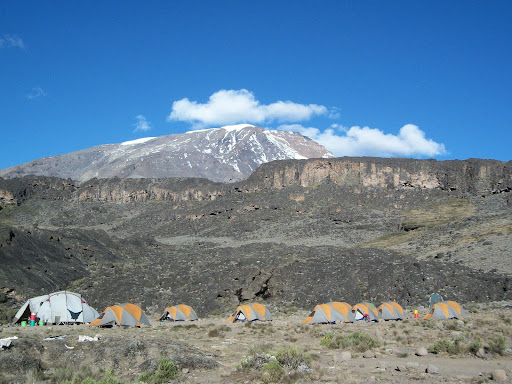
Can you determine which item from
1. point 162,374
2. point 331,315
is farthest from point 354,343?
point 331,315

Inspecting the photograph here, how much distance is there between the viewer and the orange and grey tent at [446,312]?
25.3 metres

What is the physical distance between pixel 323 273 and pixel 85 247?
2807 cm

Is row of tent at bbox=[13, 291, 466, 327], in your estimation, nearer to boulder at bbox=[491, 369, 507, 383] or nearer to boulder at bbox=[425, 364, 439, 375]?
boulder at bbox=[425, 364, 439, 375]

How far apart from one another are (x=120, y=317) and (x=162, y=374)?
13307 mm

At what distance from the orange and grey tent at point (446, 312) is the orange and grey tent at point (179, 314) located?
42.9ft

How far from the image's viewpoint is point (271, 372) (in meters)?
10.5

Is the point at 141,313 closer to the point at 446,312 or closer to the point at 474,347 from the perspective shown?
the point at 446,312

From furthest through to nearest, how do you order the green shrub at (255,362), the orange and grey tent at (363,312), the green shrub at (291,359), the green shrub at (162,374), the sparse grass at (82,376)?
the orange and grey tent at (363,312)
the green shrub at (255,362)
the green shrub at (291,359)
the green shrub at (162,374)
the sparse grass at (82,376)

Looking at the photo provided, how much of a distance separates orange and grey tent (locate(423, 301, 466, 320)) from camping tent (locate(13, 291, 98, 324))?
1814cm

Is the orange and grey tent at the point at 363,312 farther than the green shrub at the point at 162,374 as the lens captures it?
Yes

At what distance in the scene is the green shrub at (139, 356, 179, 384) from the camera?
10586mm

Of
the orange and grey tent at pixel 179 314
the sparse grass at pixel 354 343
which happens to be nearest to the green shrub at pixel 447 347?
the sparse grass at pixel 354 343

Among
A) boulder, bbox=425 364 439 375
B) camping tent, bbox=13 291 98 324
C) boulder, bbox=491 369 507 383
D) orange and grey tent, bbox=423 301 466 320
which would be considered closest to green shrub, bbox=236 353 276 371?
boulder, bbox=425 364 439 375

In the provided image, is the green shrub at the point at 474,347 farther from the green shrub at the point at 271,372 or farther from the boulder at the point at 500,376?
the green shrub at the point at 271,372
